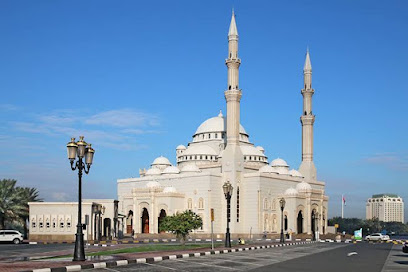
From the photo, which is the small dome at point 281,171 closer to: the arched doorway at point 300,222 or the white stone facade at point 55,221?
the arched doorway at point 300,222

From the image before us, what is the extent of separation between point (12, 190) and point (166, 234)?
21861 millimetres

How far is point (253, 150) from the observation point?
86875 mm

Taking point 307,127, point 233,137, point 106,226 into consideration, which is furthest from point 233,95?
point 106,226

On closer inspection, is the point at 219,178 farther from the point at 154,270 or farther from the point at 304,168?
the point at 154,270

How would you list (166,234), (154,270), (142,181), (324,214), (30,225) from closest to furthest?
(154,270), (30,225), (166,234), (324,214), (142,181)

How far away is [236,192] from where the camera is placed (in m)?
71.6

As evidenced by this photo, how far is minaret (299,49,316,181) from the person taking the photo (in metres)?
80.6

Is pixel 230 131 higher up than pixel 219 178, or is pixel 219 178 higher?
pixel 230 131

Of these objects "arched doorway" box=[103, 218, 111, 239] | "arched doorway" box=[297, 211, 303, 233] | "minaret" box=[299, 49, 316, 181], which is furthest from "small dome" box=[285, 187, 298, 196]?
"arched doorway" box=[103, 218, 111, 239]

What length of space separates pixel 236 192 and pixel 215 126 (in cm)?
2030

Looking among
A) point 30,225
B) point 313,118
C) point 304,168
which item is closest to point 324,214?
point 304,168

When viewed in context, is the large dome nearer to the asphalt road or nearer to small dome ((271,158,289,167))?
small dome ((271,158,289,167))

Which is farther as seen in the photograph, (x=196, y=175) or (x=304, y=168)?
(x=304, y=168)

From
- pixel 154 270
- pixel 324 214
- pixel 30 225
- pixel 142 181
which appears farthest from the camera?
pixel 142 181
